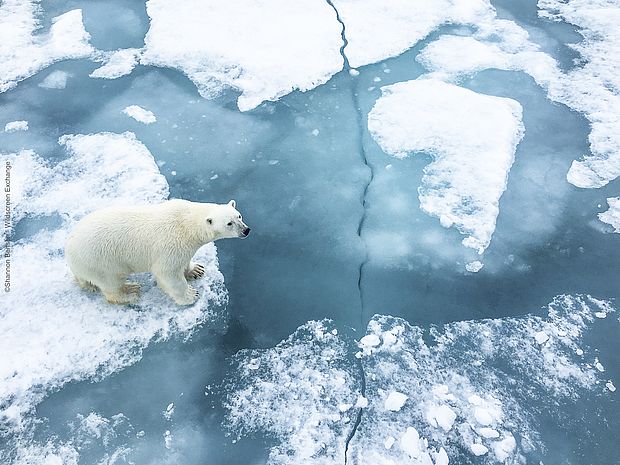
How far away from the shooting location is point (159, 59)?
5.38 m

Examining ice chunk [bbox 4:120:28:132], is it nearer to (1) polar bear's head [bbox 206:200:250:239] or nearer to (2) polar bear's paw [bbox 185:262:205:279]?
(2) polar bear's paw [bbox 185:262:205:279]

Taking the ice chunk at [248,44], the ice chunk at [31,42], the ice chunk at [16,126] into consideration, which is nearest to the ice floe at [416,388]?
the ice chunk at [248,44]

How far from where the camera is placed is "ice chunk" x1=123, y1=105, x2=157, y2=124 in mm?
4789

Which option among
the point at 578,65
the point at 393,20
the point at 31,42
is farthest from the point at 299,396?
the point at 31,42

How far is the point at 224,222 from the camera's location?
3.12 meters

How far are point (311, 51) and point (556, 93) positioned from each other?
101 inches

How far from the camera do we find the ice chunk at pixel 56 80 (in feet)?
16.8

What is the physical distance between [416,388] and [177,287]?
1.65 m

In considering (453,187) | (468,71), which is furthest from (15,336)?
(468,71)

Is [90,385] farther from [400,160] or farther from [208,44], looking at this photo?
[208,44]

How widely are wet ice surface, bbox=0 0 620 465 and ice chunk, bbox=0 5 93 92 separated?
3 cm

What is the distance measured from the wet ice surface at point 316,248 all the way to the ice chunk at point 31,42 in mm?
33

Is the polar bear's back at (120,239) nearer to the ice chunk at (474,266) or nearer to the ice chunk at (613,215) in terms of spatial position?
the ice chunk at (474,266)

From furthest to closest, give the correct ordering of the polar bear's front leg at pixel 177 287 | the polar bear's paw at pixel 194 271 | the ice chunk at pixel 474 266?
the ice chunk at pixel 474 266 < the polar bear's paw at pixel 194 271 < the polar bear's front leg at pixel 177 287
